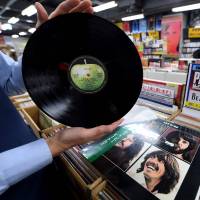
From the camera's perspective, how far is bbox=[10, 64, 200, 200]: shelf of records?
501 millimetres

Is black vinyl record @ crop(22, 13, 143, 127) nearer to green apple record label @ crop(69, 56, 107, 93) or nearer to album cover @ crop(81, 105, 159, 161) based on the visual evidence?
green apple record label @ crop(69, 56, 107, 93)

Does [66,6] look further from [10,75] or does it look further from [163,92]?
[163,92]

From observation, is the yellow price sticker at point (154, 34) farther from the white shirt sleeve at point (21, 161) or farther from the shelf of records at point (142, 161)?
the white shirt sleeve at point (21, 161)

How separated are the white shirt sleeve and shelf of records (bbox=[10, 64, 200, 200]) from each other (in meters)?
0.15

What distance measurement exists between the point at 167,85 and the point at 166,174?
618 millimetres

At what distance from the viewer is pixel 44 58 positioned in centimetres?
50

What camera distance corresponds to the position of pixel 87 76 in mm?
533

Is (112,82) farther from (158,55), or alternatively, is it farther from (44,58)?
(158,55)

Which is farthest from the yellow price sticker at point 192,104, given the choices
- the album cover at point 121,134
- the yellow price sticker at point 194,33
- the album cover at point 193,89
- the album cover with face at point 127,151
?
the yellow price sticker at point 194,33

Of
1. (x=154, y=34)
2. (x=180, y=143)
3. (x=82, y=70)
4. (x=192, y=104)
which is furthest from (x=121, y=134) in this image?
(x=154, y=34)

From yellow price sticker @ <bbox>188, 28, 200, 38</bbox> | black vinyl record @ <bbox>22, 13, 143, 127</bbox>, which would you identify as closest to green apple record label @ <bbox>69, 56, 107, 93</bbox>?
black vinyl record @ <bbox>22, 13, 143, 127</bbox>

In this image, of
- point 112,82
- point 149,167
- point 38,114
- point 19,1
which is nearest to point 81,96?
point 112,82

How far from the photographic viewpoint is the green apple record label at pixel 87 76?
1.73 ft

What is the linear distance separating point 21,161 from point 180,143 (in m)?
0.53
